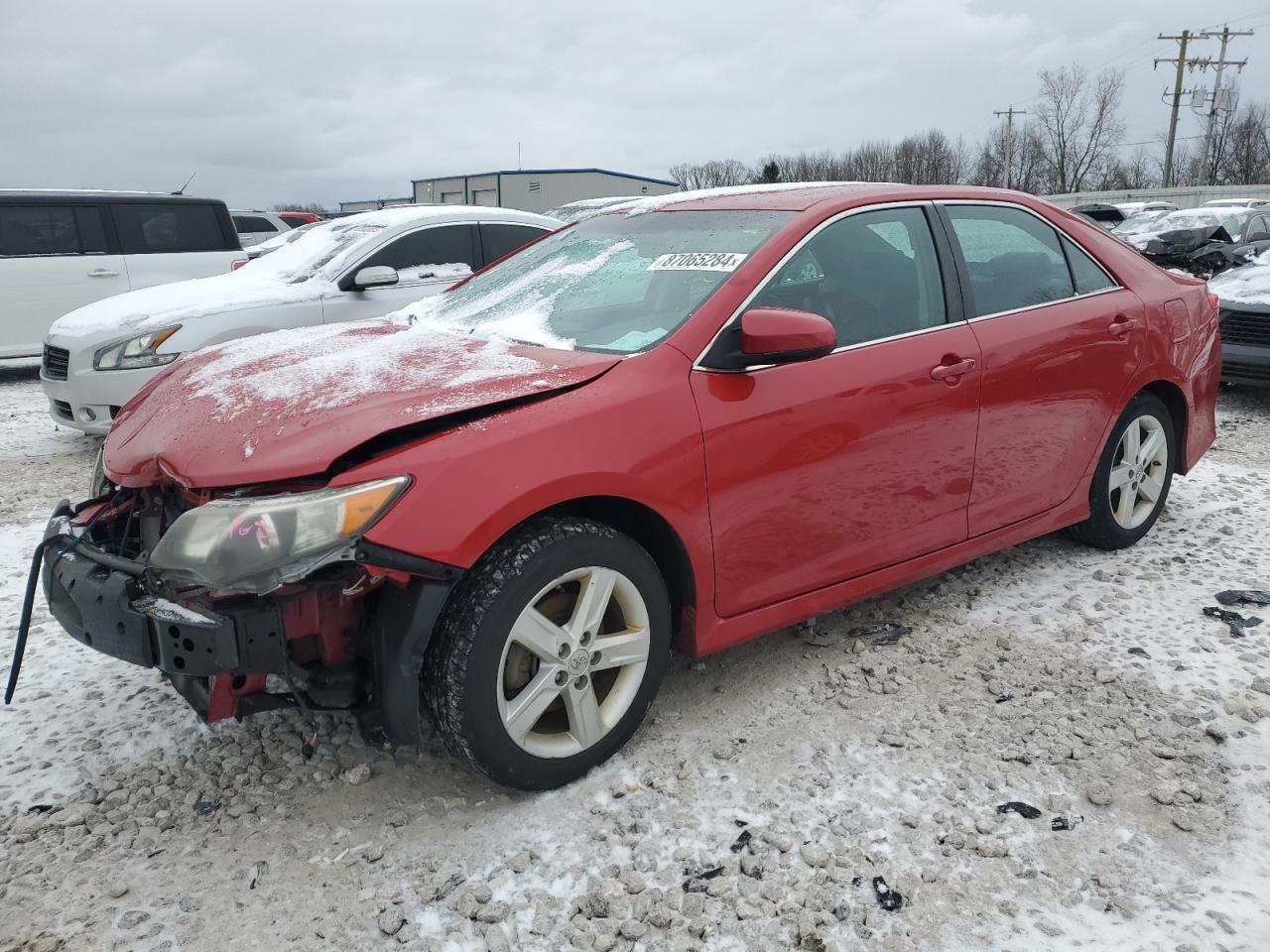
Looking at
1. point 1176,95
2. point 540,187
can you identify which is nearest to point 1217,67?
point 1176,95

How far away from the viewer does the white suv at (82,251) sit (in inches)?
361

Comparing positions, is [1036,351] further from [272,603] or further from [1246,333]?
[1246,333]

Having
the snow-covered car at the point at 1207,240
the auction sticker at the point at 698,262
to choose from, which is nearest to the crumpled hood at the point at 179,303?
the auction sticker at the point at 698,262

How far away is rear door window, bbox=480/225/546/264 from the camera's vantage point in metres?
6.91

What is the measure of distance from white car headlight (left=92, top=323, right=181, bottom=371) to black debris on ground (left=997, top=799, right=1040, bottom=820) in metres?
5.30

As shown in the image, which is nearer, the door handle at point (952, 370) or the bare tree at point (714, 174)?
the door handle at point (952, 370)

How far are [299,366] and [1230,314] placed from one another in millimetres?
7463

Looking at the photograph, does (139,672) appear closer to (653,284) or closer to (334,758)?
(334,758)

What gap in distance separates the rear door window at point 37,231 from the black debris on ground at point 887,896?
985 cm

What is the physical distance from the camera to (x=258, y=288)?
20.2 ft

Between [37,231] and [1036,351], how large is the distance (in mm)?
9441

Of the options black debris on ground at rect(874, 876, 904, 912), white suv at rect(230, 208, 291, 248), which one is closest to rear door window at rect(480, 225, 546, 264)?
black debris on ground at rect(874, 876, 904, 912)

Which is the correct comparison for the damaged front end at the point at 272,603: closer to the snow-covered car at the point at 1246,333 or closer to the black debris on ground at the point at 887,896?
the black debris on ground at the point at 887,896

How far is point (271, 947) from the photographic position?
2053 mm
